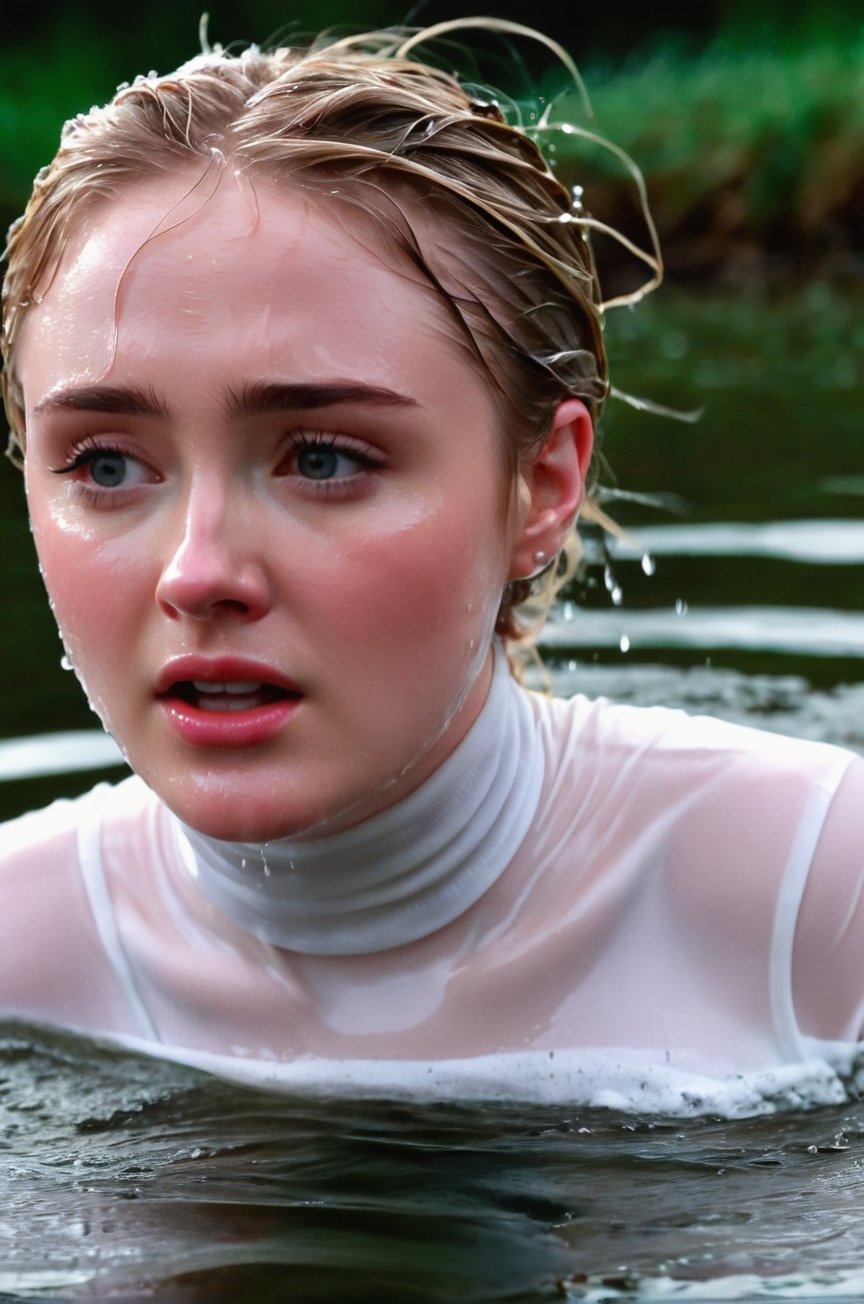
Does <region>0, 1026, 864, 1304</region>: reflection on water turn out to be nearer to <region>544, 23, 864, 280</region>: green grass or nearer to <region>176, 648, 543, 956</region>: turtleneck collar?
<region>176, 648, 543, 956</region>: turtleneck collar

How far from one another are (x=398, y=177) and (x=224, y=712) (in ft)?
2.16

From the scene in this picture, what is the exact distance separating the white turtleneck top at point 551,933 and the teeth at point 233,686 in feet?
1.11

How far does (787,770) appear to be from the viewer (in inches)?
104

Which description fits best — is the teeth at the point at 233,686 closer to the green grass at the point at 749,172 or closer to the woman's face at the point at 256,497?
the woman's face at the point at 256,497

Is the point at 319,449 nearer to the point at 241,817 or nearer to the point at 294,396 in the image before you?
the point at 294,396

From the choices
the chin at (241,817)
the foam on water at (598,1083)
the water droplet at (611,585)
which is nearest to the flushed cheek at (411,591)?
the chin at (241,817)

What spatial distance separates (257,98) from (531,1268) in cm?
140

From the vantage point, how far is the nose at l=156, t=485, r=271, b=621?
2.15m

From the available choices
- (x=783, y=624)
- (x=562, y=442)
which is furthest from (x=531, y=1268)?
(x=783, y=624)

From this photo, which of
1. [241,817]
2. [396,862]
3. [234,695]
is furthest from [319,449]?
[396,862]

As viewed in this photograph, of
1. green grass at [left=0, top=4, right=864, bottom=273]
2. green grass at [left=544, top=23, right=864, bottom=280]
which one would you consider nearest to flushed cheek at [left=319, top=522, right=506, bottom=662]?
green grass at [left=0, top=4, right=864, bottom=273]

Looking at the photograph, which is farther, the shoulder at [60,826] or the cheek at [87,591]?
the shoulder at [60,826]

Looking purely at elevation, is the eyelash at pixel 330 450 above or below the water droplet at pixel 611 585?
above

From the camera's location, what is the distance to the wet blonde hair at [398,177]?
2312 millimetres
